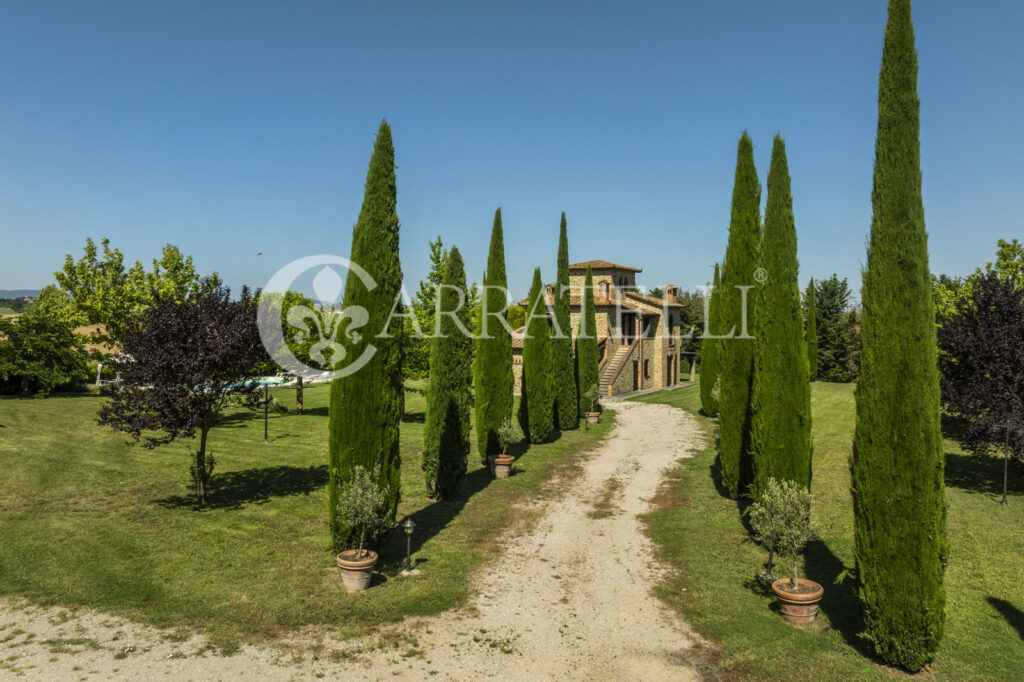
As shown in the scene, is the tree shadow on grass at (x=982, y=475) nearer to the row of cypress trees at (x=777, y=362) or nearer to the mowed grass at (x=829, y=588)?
the mowed grass at (x=829, y=588)

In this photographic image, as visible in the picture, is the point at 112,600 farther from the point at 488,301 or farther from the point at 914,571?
the point at 488,301

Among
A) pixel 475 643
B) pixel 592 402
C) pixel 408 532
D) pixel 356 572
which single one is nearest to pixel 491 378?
pixel 408 532

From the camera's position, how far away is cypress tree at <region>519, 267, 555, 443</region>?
82.9ft

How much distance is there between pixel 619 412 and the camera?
112 ft

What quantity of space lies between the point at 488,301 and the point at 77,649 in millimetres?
15106

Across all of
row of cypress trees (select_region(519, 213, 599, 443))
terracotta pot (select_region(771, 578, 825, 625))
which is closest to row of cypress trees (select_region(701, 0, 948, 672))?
terracotta pot (select_region(771, 578, 825, 625))

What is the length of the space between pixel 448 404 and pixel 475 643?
840cm

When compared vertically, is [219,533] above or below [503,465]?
below

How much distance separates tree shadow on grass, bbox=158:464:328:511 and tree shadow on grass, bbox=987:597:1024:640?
15512 millimetres

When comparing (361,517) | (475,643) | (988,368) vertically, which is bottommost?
(475,643)

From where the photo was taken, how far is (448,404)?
629 inches

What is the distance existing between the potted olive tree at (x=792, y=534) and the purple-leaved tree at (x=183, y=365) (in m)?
12.7

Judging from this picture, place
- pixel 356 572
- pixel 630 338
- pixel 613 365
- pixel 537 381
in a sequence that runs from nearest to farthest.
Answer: pixel 356 572
pixel 537 381
pixel 613 365
pixel 630 338

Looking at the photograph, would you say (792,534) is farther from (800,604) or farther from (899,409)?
(899,409)
